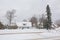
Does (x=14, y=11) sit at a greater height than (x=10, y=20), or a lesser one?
greater

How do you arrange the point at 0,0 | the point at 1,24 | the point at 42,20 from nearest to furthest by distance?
the point at 0,0, the point at 1,24, the point at 42,20

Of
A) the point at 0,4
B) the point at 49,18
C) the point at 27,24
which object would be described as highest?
the point at 0,4

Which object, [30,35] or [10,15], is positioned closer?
[30,35]

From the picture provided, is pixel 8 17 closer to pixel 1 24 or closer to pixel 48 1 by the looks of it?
pixel 1 24

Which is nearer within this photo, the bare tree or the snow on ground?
the snow on ground

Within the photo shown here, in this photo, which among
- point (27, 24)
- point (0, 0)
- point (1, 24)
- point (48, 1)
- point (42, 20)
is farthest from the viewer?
point (27, 24)

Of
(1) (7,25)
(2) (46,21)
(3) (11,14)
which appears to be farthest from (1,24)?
Result: (2) (46,21)

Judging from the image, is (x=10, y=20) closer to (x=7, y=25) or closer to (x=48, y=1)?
(x=7, y=25)

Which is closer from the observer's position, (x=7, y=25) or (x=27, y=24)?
(x=7, y=25)

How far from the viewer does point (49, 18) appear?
59.5 feet

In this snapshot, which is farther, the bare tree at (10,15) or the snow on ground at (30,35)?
the bare tree at (10,15)

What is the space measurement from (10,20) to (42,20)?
4612mm

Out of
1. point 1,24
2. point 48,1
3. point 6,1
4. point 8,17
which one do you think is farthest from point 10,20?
point 48,1

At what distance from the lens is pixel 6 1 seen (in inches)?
526
